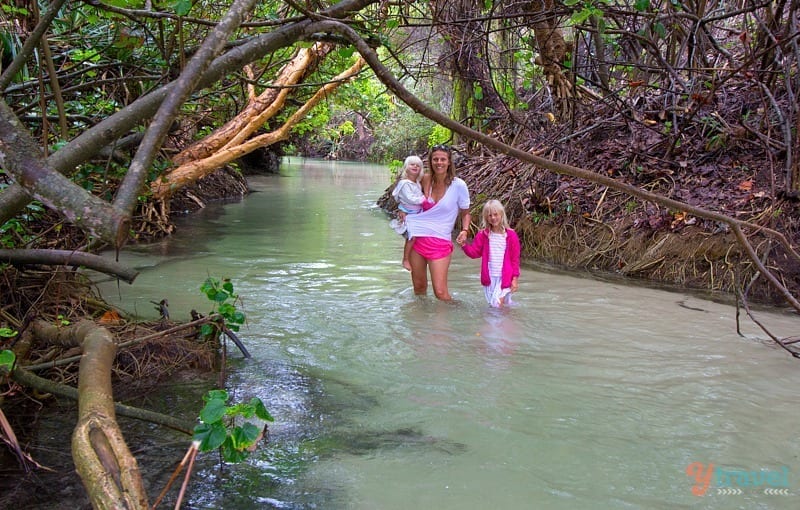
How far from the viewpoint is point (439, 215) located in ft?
21.4

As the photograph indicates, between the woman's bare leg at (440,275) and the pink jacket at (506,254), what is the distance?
299 mm

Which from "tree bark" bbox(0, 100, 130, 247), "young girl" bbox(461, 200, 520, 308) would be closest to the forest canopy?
"tree bark" bbox(0, 100, 130, 247)

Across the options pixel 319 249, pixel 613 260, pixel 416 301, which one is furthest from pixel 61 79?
pixel 613 260

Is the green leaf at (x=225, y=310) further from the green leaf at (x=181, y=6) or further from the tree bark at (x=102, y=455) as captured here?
the tree bark at (x=102, y=455)

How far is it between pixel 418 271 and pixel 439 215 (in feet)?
2.54

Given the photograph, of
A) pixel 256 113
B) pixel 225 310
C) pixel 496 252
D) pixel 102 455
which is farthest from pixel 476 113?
pixel 102 455

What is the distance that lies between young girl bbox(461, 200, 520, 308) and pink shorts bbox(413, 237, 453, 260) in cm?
23

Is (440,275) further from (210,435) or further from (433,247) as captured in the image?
(210,435)

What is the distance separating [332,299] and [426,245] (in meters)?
1.29

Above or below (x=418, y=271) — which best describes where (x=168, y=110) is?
above

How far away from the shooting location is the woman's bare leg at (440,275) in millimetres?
6664

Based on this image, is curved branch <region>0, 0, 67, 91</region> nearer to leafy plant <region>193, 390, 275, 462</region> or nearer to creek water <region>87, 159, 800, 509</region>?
leafy plant <region>193, 390, 275, 462</region>

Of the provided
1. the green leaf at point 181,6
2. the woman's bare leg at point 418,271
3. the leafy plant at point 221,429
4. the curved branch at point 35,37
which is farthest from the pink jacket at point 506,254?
the curved branch at point 35,37

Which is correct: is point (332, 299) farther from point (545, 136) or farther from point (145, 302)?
point (545, 136)
